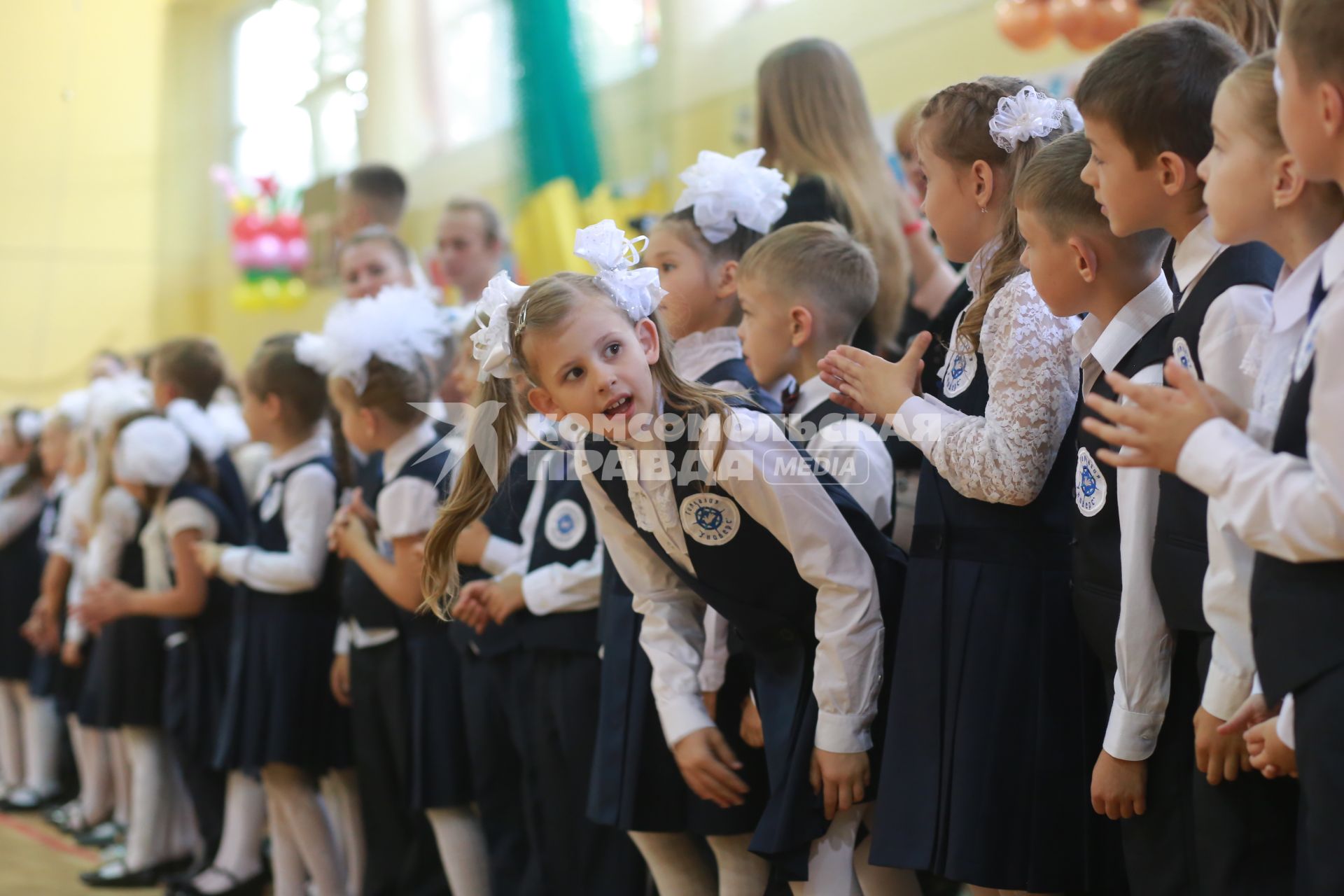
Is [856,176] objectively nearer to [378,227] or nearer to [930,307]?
[930,307]

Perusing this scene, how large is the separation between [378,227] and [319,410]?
2.96 feet

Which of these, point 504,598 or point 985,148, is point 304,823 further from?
point 985,148

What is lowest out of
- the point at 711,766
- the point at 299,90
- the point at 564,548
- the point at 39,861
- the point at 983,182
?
the point at 39,861

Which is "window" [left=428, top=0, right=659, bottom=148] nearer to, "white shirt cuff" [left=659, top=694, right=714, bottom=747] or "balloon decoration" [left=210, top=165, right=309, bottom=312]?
"balloon decoration" [left=210, top=165, right=309, bottom=312]

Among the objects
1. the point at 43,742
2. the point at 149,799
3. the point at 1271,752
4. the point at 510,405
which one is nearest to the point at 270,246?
the point at 43,742

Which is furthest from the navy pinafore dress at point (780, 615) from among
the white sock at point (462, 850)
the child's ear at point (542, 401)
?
the white sock at point (462, 850)

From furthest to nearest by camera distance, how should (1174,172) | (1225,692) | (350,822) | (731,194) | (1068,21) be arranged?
(1068,21) → (350,822) → (731,194) → (1174,172) → (1225,692)

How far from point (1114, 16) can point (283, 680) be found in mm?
3487

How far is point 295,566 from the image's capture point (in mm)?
3250

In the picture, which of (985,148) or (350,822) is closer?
(985,148)

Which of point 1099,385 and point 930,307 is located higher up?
point 930,307

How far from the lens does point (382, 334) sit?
3.08 meters

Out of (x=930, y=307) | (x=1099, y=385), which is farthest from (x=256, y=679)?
(x=1099, y=385)

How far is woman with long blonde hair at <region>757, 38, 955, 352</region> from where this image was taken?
8.82ft
